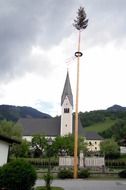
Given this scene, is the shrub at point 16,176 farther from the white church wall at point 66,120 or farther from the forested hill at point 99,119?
the forested hill at point 99,119

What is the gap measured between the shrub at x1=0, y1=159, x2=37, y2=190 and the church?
77862 millimetres

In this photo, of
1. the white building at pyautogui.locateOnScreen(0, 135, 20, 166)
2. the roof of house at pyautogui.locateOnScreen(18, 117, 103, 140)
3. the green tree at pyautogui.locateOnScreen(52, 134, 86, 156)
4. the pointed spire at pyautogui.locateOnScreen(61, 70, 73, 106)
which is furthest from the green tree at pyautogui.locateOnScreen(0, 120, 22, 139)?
the roof of house at pyautogui.locateOnScreen(18, 117, 103, 140)

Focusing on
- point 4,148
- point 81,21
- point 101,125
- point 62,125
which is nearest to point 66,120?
point 62,125

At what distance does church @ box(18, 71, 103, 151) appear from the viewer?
→ 98.4m

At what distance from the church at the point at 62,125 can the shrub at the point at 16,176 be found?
255 feet

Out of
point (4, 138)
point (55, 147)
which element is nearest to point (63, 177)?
point (4, 138)

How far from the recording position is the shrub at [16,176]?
12.3 m

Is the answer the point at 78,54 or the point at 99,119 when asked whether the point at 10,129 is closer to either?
the point at 78,54

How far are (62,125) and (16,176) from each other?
88.3 meters

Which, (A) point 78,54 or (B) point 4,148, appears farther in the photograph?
(A) point 78,54

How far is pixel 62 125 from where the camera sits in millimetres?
100250

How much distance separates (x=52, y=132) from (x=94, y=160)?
71655mm

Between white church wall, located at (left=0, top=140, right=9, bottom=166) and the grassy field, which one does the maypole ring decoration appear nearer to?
white church wall, located at (left=0, top=140, right=9, bottom=166)

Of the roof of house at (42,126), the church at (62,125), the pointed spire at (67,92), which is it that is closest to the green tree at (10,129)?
the church at (62,125)
